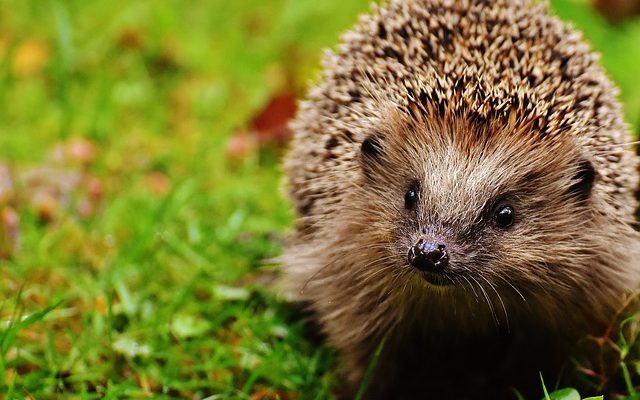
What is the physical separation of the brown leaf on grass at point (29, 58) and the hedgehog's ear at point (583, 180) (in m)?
2.97

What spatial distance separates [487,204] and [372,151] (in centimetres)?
38

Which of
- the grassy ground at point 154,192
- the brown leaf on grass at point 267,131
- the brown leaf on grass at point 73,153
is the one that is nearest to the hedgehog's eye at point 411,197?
the grassy ground at point 154,192

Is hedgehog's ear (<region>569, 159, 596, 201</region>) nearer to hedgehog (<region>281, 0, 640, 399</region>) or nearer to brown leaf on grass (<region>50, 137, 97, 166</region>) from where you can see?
hedgehog (<region>281, 0, 640, 399</region>)

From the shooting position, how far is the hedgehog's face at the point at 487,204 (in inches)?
85.0

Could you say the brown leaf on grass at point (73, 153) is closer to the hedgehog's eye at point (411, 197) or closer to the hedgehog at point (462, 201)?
the hedgehog at point (462, 201)

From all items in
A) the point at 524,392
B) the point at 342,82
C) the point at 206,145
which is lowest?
the point at 524,392

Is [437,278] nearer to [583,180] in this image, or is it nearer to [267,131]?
[583,180]

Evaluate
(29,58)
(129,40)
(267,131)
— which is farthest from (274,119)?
(29,58)

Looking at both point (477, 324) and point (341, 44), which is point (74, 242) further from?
point (477, 324)

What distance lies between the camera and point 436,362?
8.81 feet

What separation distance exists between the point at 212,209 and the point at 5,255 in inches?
33.8

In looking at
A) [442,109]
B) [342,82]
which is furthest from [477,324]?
[342,82]

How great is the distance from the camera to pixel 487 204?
2.20 metres

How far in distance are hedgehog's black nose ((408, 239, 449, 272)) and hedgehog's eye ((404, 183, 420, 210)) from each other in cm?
21
